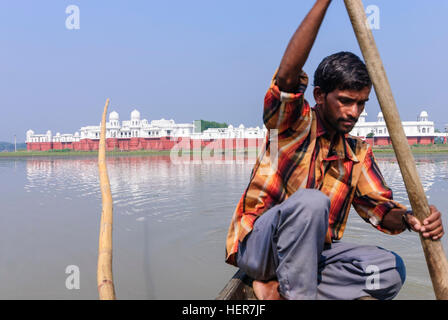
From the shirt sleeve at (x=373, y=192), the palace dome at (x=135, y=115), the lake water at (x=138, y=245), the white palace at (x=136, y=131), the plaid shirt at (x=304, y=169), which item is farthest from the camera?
the palace dome at (x=135, y=115)

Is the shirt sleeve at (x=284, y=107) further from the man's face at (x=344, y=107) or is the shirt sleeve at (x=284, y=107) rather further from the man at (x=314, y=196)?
the man's face at (x=344, y=107)

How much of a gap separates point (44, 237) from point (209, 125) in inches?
2021

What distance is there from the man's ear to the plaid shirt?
0.05 m

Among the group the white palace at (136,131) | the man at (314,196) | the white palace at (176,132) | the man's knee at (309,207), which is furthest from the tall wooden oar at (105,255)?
the white palace at (136,131)

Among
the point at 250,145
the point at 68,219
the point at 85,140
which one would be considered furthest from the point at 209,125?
the point at 68,219

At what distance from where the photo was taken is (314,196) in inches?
41.6

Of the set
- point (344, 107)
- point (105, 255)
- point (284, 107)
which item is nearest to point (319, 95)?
point (344, 107)

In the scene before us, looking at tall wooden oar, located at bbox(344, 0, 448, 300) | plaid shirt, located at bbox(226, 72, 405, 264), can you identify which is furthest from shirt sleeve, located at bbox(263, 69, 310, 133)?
tall wooden oar, located at bbox(344, 0, 448, 300)

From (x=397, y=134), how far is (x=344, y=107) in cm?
20

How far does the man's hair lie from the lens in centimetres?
117

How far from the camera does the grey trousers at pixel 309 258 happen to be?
1064 mm

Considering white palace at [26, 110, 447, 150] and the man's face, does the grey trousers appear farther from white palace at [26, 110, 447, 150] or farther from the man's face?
white palace at [26, 110, 447, 150]

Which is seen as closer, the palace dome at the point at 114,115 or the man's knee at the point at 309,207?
the man's knee at the point at 309,207

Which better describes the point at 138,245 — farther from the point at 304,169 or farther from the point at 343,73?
the point at 343,73
